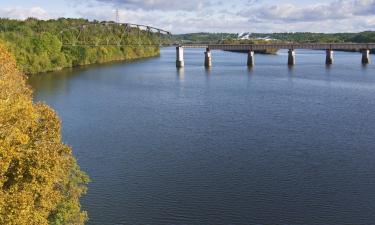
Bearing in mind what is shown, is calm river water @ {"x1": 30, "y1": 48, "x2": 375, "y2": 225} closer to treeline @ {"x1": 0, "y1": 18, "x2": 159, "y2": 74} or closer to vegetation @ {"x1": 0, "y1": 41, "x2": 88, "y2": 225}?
vegetation @ {"x1": 0, "y1": 41, "x2": 88, "y2": 225}

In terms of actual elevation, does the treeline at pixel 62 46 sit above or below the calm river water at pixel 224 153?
above

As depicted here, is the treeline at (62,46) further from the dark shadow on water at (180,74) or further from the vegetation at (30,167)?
the vegetation at (30,167)

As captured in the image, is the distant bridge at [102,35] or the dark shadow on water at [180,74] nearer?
the dark shadow on water at [180,74]

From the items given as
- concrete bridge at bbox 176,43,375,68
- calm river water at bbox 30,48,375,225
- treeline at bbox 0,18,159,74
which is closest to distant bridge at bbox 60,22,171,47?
treeline at bbox 0,18,159,74

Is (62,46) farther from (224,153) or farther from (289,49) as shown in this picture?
(224,153)

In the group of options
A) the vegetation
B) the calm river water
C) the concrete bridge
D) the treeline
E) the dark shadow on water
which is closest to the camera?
the vegetation

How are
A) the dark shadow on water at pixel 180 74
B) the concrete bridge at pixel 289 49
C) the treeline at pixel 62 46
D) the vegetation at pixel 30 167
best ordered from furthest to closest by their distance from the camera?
the concrete bridge at pixel 289 49 < the treeline at pixel 62 46 < the dark shadow on water at pixel 180 74 < the vegetation at pixel 30 167

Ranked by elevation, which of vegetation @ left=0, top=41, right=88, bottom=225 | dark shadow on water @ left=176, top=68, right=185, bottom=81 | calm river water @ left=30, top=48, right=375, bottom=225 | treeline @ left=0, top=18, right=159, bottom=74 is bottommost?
calm river water @ left=30, top=48, right=375, bottom=225

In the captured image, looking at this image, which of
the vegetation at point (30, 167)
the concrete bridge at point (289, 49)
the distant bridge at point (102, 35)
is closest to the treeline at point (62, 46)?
the distant bridge at point (102, 35)
